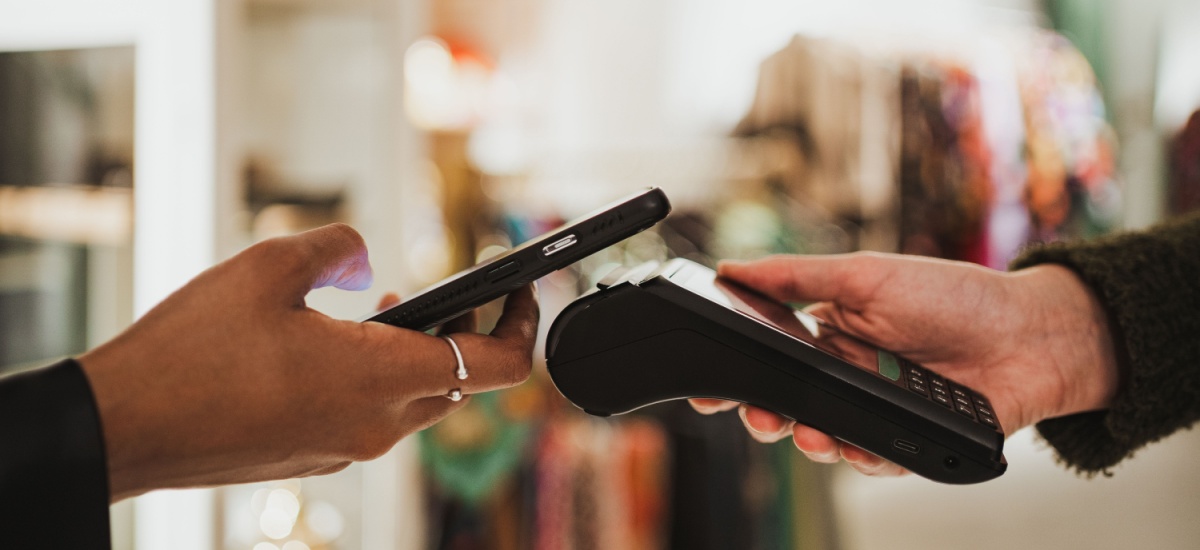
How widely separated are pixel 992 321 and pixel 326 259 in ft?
2.07

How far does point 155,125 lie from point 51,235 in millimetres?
Result: 277

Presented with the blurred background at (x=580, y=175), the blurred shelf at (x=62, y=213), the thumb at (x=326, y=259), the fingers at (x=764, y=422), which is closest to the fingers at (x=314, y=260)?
the thumb at (x=326, y=259)

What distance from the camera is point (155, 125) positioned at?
87cm

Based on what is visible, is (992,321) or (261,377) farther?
(992,321)

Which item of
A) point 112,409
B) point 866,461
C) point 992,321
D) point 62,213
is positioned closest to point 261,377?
point 112,409

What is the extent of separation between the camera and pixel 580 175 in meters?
1.76

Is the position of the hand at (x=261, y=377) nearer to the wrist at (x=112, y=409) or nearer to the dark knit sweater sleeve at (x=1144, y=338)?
the wrist at (x=112, y=409)

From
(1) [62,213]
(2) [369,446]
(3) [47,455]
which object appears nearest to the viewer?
(3) [47,455]

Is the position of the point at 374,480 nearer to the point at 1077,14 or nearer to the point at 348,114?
the point at 348,114

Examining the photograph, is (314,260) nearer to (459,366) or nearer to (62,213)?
(459,366)

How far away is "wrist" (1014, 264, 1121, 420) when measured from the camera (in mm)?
731

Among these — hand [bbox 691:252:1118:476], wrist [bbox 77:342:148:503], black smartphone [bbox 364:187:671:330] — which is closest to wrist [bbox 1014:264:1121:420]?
hand [bbox 691:252:1118:476]

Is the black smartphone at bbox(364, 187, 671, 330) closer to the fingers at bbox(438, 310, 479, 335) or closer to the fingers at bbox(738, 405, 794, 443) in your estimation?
the fingers at bbox(438, 310, 479, 335)

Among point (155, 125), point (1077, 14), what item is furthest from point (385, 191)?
→ point (1077, 14)
